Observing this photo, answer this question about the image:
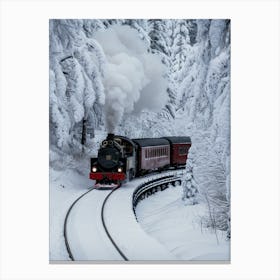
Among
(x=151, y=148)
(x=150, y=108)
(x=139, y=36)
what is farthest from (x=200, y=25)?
(x=151, y=148)

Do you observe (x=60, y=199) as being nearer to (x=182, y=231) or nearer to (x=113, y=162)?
(x=182, y=231)

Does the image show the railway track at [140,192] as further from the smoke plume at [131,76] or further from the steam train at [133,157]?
the smoke plume at [131,76]

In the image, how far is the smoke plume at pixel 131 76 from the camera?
11.3 meters

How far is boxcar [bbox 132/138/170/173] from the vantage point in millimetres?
12798

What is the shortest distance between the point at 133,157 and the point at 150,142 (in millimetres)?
1803

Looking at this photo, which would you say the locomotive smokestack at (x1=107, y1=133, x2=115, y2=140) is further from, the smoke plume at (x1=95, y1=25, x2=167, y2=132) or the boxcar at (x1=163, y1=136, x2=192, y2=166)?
the boxcar at (x1=163, y1=136, x2=192, y2=166)

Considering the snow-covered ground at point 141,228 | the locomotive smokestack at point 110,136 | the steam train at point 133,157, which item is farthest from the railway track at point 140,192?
the locomotive smokestack at point 110,136

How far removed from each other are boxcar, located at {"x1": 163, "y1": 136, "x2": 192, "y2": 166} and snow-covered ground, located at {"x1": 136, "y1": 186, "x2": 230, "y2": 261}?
713 mm

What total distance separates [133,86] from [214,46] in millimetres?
1930

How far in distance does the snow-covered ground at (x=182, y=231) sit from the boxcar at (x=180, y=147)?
28.1 inches

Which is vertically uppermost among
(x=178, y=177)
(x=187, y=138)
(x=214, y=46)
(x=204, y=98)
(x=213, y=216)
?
(x=214, y=46)

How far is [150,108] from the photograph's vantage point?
1159cm

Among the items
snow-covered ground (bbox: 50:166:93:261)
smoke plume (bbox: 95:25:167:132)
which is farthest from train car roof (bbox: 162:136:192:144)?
snow-covered ground (bbox: 50:166:93:261)

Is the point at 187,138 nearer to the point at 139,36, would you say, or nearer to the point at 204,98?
the point at 204,98
